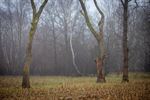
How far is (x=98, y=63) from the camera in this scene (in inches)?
837

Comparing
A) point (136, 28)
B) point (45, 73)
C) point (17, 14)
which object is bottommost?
point (45, 73)

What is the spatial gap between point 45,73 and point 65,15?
35.0 feet

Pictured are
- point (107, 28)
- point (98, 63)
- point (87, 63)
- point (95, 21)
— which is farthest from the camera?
point (95, 21)

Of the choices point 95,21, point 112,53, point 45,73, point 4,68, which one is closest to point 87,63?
point 112,53

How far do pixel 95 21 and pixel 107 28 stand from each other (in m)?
4.80

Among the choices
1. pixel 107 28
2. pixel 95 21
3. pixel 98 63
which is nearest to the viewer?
pixel 98 63

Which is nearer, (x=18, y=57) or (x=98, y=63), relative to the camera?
(x=98, y=63)

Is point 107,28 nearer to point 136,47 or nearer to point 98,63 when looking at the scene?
point 136,47

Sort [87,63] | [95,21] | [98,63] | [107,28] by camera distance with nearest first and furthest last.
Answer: [98,63], [87,63], [107,28], [95,21]

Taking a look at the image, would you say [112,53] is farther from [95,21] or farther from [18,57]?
[18,57]

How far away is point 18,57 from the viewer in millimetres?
42562

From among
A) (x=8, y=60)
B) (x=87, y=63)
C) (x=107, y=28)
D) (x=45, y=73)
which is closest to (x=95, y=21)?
(x=107, y=28)

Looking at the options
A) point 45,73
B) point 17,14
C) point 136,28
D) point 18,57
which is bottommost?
point 45,73

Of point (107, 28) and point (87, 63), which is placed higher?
point (107, 28)
